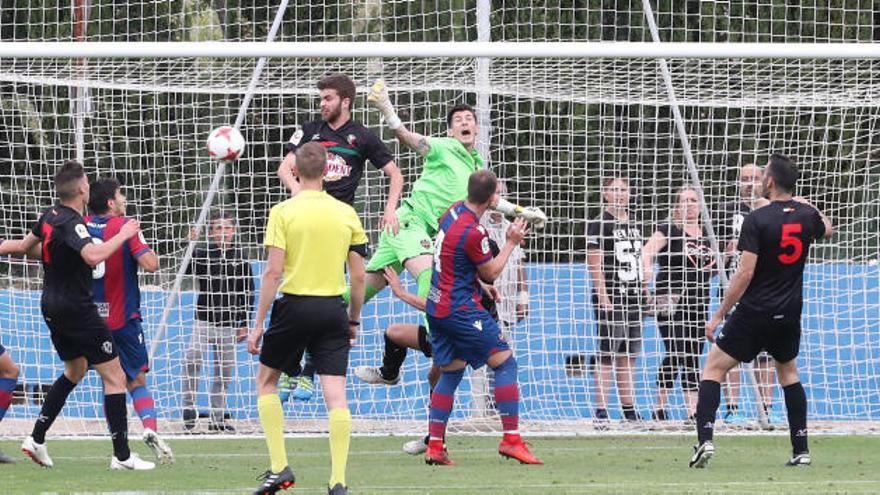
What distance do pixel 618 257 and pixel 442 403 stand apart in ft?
11.7

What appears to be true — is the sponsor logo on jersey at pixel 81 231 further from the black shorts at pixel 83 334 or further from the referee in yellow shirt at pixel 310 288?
the referee in yellow shirt at pixel 310 288

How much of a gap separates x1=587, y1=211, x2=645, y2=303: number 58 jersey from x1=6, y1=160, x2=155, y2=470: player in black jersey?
4837 mm

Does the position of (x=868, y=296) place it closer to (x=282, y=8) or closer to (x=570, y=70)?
(x=570, y=70)

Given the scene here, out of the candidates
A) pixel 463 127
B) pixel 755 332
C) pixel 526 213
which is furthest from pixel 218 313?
pixel 755 332

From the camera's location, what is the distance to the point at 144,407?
445 inches

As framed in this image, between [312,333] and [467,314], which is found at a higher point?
[312,333]

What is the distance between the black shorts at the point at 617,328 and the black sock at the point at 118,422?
487 centimetres

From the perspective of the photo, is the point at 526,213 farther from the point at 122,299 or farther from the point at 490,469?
the point at 122,299

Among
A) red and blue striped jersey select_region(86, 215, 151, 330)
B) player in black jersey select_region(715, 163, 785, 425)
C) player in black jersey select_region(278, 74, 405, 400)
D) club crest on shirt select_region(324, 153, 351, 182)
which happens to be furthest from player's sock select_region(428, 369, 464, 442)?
player in black jersey select_region(715, 163, 785, 425)

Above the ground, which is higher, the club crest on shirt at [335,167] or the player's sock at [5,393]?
the club crest on shirt at [335,167]

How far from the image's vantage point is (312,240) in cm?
859

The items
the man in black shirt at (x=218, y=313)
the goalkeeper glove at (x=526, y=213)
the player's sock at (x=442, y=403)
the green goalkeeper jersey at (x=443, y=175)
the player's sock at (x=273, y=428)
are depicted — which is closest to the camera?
the player's sock at (x=273, y=428)

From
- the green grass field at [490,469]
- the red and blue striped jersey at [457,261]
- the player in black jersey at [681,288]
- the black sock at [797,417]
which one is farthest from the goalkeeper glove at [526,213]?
the player in black jersey at [681,288]

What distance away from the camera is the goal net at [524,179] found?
13.9 metres
